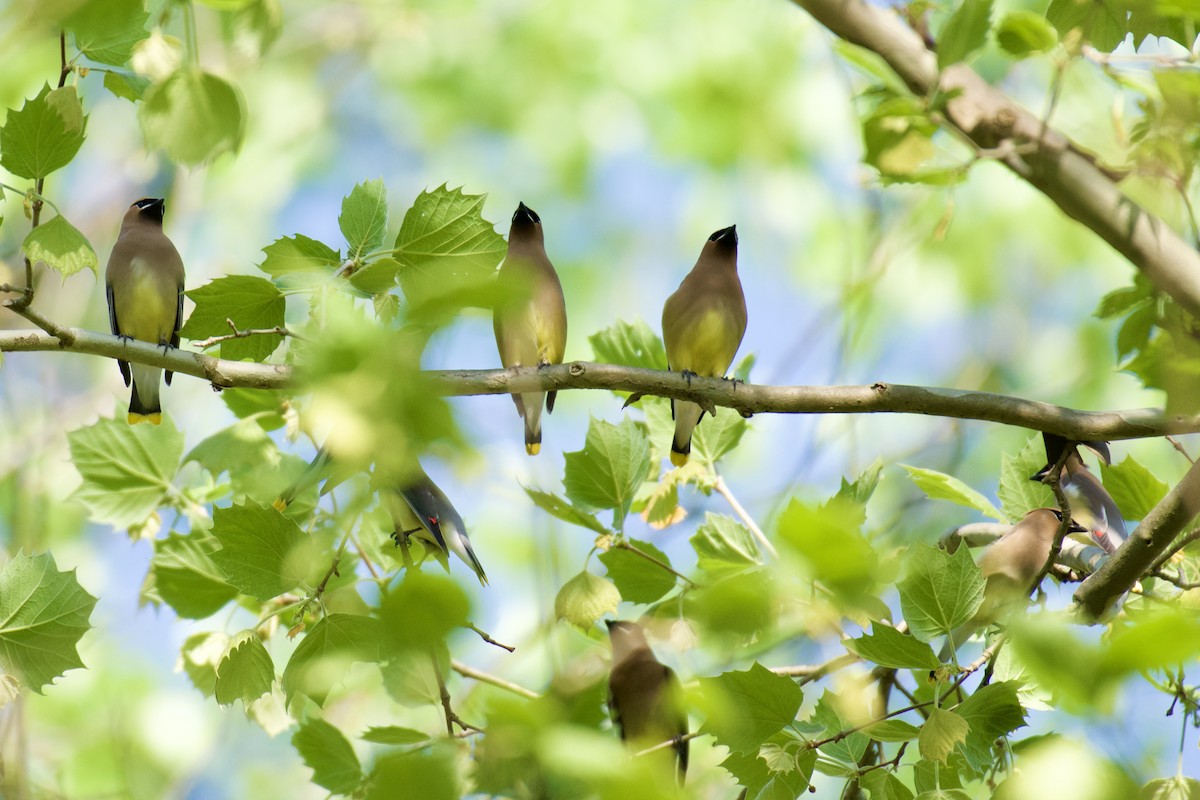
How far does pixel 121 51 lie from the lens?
2.47 m

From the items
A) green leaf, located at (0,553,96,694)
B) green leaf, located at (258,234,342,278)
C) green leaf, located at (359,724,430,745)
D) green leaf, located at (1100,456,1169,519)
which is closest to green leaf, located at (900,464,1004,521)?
green leaf, located at (1100,456,1169,519)

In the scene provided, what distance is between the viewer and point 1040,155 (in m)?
3.02

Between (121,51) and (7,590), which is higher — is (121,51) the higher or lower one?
the higher one

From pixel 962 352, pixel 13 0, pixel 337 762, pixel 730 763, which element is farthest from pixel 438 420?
pixel 962 352

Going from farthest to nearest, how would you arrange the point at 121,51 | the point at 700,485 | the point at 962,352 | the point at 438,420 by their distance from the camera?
the point at 962,352 → the point at 700,485 → the point at 121,51 → the point at 438,420

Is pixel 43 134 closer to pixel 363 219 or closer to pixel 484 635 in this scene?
pixel 363 219

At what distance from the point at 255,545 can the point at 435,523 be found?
529 millimetres

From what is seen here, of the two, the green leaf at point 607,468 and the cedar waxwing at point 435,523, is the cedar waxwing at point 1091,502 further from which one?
the cedar waxwing at point 435,523

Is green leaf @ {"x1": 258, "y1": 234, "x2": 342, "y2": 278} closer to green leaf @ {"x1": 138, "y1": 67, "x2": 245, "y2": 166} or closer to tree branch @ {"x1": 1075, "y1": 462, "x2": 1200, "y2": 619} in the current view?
green leaf @ {"x1": 138, "y1": 67, "x2": 245, "y2": 166}

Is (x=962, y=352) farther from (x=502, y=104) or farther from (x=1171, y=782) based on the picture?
(x=1171, y=782)

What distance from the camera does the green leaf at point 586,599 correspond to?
2506 millimetres

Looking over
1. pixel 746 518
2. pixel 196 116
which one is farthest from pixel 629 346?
pixel 196 116

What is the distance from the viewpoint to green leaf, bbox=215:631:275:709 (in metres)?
2.38

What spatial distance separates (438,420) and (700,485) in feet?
8.72
